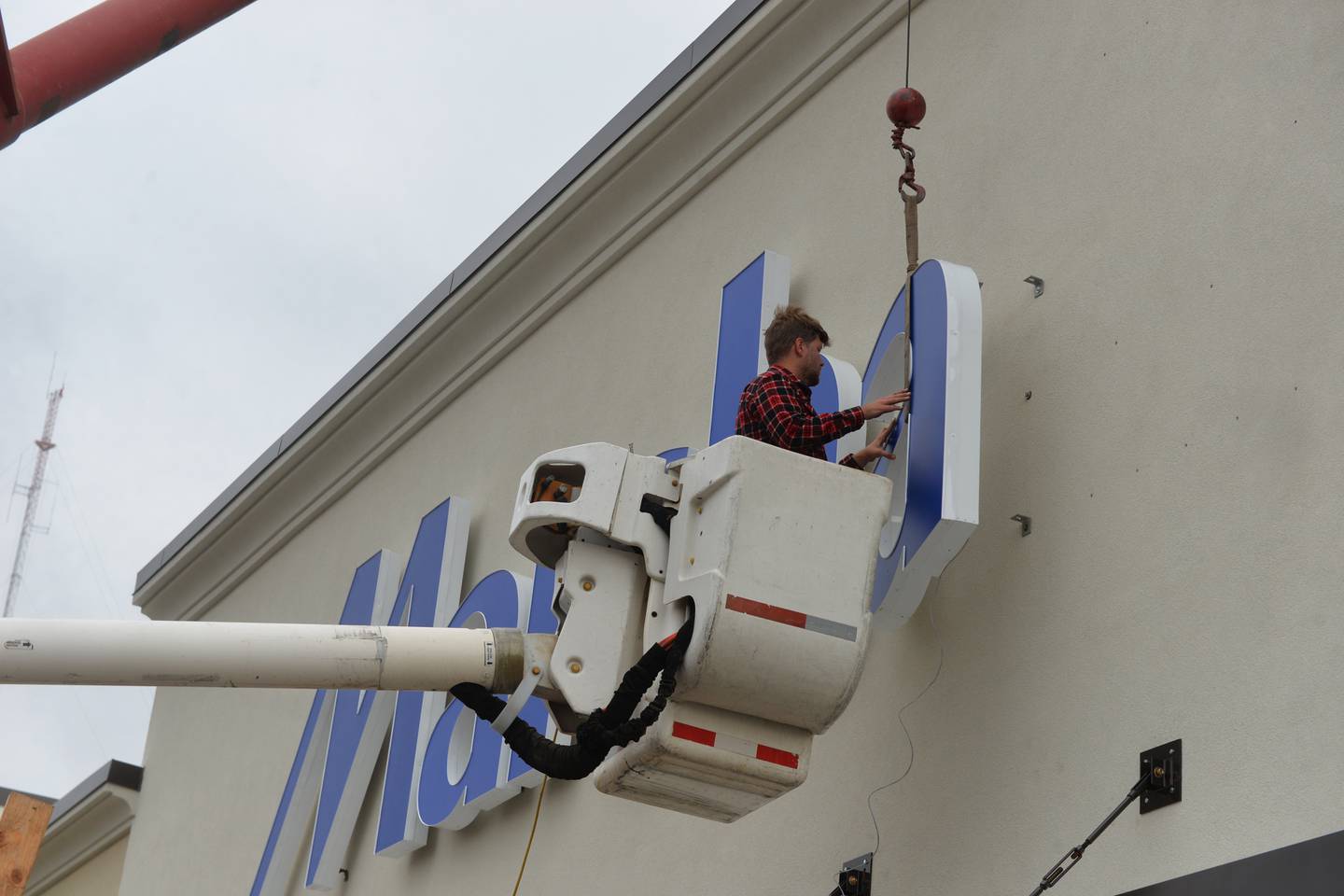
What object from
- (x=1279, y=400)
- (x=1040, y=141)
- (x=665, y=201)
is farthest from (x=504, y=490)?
(x=1279, y=400)

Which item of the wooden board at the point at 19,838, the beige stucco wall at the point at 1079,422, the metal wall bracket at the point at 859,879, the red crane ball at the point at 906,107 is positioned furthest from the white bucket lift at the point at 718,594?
the wooden board at the point at 19,838

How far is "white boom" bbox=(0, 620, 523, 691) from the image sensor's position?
5.32 metres

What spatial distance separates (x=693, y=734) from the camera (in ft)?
18.7

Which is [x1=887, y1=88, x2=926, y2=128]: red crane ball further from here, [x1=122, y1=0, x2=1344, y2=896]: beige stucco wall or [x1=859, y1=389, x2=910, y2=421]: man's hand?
[x1=859, y1=389, x2=910, y2=421]: man's hand

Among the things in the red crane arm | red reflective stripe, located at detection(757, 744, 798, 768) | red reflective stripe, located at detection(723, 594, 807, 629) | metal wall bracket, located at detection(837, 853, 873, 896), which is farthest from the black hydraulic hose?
the red crane arm

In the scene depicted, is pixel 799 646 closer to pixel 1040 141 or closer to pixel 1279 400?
pixel 1279 400

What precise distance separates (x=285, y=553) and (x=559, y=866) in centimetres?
677

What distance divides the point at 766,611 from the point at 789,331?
1454 mm

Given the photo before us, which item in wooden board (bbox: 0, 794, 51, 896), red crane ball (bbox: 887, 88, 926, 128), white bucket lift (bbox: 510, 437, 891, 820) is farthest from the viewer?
wooden board (bbox: 0, 794, 51, 896)

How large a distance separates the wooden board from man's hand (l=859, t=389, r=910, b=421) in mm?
4038

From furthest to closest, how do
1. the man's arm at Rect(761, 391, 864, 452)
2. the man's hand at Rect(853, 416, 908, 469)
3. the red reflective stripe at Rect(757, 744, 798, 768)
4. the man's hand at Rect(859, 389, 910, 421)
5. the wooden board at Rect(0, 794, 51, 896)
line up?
the wooden board at Rect(0, 794, 51, 896)
the man's hand at Rect(853, 416, 908, 469)
the man's hand at Rect(859, 389, 910, 421)
the man's arm at Rect(761, 391, 864, 452)
the red reflective stripe at Rect(757, 744, 798, 768)

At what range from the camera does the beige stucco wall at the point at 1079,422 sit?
5.30m

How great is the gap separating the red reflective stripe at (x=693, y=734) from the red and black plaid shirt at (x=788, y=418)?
46.6 inches

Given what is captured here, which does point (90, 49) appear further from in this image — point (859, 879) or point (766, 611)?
point (859, 879)
